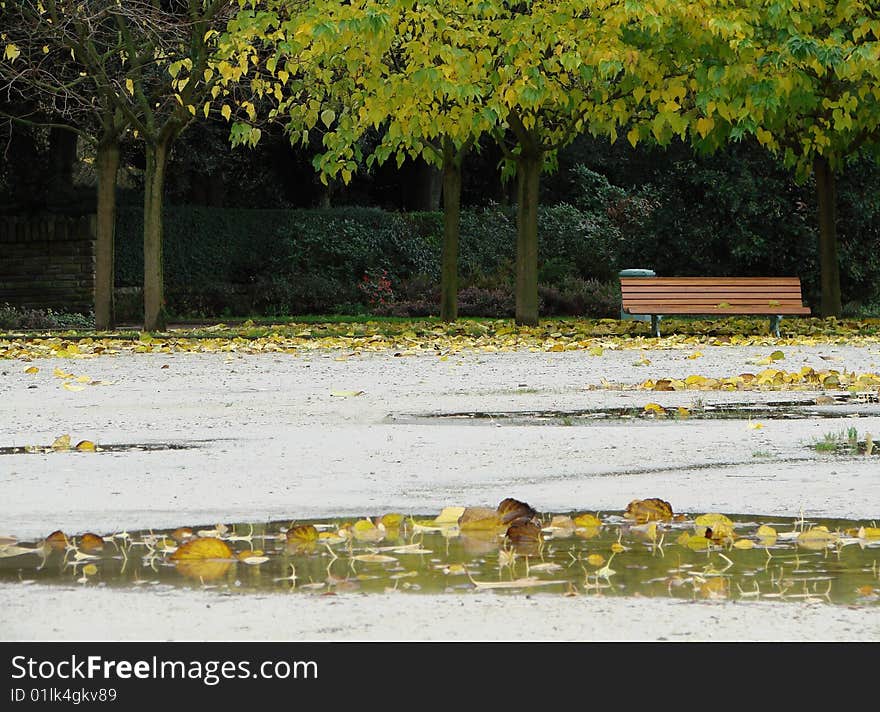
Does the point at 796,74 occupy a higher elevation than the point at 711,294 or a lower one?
higher

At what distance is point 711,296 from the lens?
2131 centimetres

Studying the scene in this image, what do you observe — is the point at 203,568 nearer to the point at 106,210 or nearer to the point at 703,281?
the point at 703,281

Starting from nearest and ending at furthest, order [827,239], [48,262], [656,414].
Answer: [656,414] → [827,239] → [48,262]

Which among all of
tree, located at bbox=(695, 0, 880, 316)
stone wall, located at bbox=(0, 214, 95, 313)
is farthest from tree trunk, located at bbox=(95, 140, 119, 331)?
stone wall, located at bbox=(0, 214, 95, 313)

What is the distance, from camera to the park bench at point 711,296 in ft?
69.0

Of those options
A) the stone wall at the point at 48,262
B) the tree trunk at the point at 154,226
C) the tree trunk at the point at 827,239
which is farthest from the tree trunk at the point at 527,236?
the stone wall at the point at 48,262

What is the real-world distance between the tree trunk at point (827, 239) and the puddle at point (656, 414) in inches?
572

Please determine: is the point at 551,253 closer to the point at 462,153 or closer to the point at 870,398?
the point at 462,153

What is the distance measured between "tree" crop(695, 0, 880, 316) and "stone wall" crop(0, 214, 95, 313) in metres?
14.3

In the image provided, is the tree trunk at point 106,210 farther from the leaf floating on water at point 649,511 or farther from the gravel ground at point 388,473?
the leaf floating on water at point 649,511

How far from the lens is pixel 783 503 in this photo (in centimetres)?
609

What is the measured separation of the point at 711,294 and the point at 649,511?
15.9m

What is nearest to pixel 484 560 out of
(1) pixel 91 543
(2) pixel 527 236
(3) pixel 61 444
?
(1) pixel 91 543

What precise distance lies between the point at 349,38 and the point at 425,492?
519 inches
